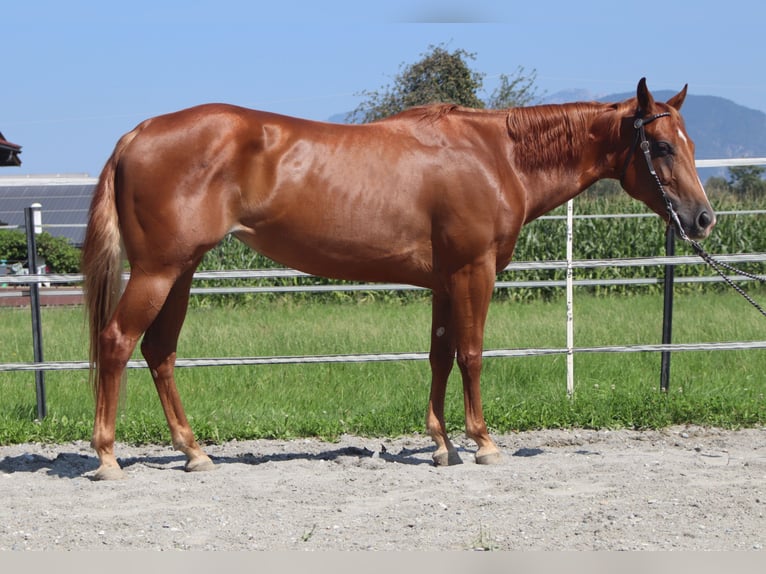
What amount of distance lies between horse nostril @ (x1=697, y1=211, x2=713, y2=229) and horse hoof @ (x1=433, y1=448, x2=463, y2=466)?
1.95 m

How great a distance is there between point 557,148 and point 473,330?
1.22 metres

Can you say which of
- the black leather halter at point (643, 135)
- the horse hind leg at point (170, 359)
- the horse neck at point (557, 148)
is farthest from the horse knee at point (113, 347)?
the black leather halter at point (643, 135)

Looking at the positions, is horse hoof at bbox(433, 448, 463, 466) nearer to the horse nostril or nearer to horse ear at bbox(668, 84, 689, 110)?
the horse nostril

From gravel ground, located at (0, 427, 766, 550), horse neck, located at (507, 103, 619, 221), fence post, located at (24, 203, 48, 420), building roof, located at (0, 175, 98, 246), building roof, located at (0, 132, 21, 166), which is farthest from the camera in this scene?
building roof, located at (0, 175, 98, 246)

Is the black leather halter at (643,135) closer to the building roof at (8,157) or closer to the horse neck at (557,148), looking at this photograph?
the horse neck at (557,148)

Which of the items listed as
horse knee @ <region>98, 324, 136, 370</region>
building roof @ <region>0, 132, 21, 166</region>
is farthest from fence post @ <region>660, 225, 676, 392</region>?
building roof @ <region>0, 132, 21, 166</region>

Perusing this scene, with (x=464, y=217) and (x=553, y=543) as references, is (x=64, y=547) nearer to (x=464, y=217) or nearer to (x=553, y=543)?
(x=553, y=543)

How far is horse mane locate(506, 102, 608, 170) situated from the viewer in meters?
5.20

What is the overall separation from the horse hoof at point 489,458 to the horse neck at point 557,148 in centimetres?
144

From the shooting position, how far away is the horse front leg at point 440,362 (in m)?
5.22

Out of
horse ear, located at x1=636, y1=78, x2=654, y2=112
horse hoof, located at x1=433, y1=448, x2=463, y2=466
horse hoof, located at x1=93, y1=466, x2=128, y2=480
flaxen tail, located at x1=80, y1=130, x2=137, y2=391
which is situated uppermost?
horse ear, located at x1=636, y1=78, x2=654, y2=112

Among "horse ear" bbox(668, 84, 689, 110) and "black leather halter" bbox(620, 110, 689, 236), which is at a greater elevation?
"horse ear" bbox(668, 84, 689, 110)

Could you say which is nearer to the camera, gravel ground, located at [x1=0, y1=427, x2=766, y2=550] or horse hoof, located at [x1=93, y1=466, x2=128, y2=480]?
gravel ground, located at [x1=0, y1=427, x2=766, y2=550]

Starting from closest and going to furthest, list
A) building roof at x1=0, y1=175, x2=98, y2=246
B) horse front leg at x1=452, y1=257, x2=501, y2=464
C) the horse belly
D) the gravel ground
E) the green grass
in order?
the gravel ground, the horse belly, horse front leg at x1=452, y1=257, x2=501, y2=464, the green grass, building roof at x1=0, y1=175, x2=98, y2=246
